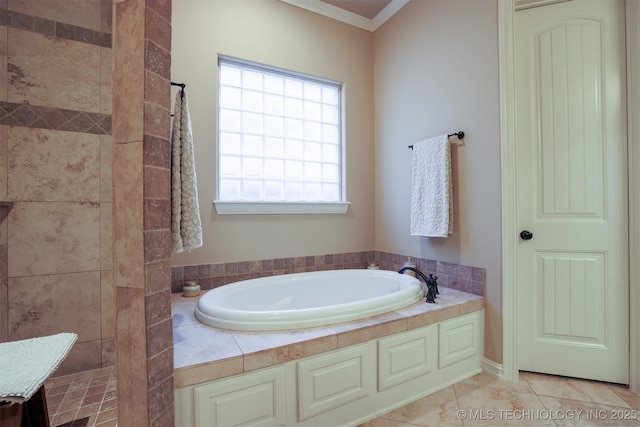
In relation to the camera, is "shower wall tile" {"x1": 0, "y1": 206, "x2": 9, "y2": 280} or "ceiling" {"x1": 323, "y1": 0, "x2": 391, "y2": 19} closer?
"shower wall tile" {"x1": 0, "y1": 206, "x2": 9, "y2": 280}

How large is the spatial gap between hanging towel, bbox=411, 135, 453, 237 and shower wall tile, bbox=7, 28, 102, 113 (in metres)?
2.24

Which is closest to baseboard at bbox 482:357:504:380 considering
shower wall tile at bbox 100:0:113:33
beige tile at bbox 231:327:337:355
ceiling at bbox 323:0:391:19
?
beige tile at bbox 231:327:337:355

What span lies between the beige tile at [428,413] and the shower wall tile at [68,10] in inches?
111

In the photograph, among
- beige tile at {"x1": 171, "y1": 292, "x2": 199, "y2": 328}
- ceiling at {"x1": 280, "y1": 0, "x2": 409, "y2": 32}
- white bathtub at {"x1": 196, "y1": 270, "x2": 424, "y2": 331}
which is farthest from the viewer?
ceiling at {"x1": 280, "y1": 0, "x2": 409, "y2": 32}

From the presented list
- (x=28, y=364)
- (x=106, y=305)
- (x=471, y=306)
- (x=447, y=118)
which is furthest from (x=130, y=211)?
(x=447, y=118)

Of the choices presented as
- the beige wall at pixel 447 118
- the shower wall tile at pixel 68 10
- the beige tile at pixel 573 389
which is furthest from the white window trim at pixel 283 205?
the beige tile at pixel 573 389

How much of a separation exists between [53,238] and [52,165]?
0.44 metres

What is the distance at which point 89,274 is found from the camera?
1841mm

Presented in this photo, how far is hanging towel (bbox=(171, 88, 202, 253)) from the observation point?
1265 millimetres

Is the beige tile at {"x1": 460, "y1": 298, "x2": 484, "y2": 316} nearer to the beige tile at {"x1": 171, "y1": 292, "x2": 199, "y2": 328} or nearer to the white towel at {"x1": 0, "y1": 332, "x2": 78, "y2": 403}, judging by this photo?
the beige tile at {"x1": 171, "y1": 292, "x2": 199, "y2": 328}

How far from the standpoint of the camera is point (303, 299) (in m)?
2.17

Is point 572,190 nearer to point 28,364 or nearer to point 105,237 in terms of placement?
point 28,364

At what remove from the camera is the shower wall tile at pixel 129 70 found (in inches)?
36.2

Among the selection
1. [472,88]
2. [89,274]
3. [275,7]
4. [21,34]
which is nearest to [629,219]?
[472,88]
